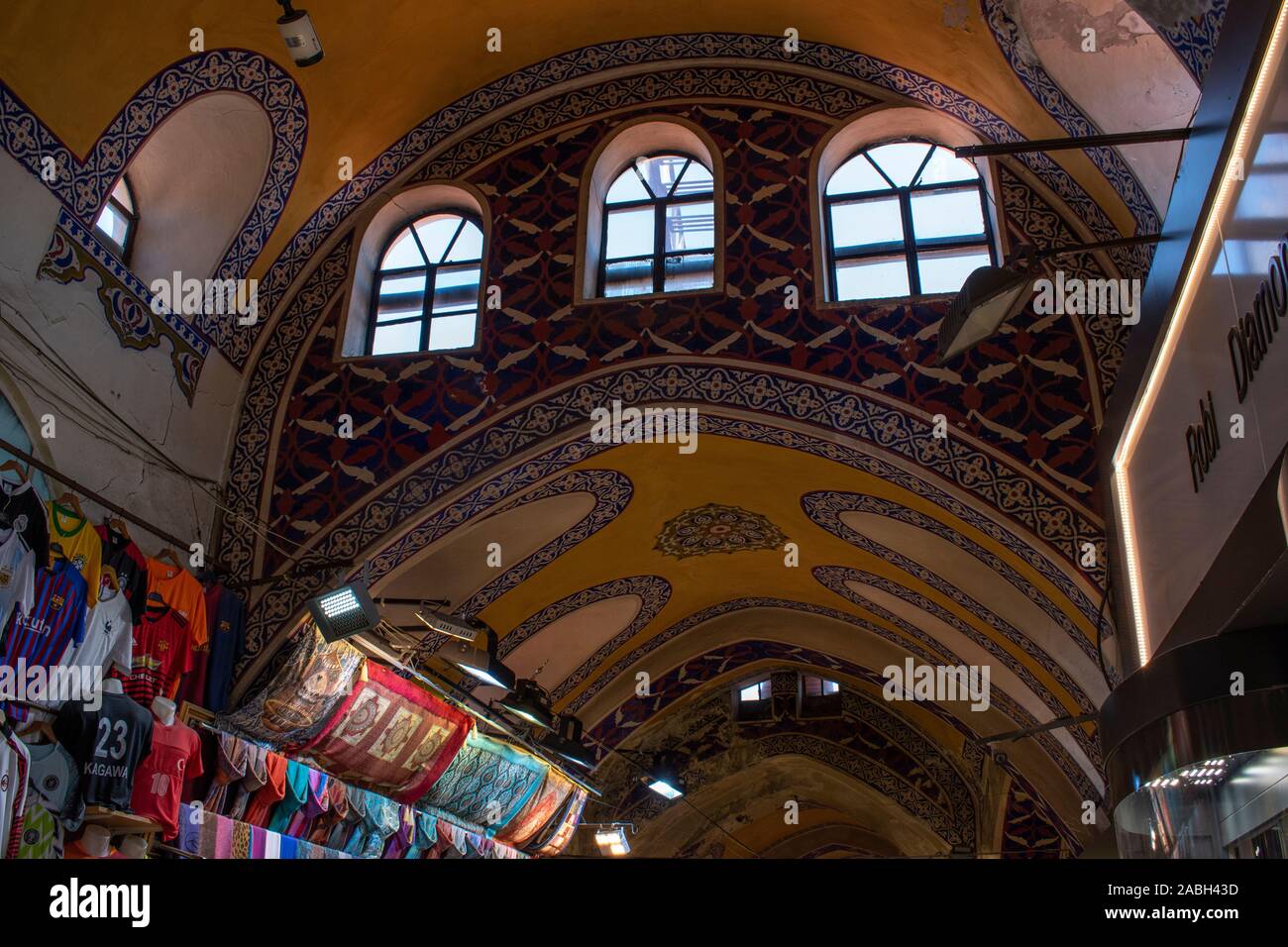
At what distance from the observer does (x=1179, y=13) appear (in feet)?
16.0

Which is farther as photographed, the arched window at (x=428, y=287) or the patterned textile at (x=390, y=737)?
the arched window at (x=428, y=287)

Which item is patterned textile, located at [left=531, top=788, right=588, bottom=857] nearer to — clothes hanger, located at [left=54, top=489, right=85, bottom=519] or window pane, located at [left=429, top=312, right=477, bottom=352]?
window pane, located at [left=429, top=312, right=477, bottom=352]

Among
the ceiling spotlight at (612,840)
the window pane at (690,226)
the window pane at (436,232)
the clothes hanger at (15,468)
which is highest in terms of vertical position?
the window pane at (436,232)

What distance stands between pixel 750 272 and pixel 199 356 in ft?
11.8

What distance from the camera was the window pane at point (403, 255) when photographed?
29.2ft

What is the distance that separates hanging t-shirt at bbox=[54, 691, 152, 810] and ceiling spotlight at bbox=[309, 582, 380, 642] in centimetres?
105

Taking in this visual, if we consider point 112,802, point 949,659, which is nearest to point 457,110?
point 112,802

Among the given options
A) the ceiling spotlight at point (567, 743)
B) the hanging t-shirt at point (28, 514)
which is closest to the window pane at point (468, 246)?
the hanging t-shirt at point (28, 514)

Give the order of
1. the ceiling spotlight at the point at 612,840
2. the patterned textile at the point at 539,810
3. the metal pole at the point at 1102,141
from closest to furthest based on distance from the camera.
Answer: the metal pole at the point at 1102,141 → the patterned textile at the point at 539,810 → the ceiling spotlight at the point at 612,840

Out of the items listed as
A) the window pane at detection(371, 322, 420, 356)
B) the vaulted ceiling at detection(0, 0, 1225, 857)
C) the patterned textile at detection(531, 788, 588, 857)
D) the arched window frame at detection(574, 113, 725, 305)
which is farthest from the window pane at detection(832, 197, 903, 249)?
the patterned textile at detection(531, 788, 588, 857)

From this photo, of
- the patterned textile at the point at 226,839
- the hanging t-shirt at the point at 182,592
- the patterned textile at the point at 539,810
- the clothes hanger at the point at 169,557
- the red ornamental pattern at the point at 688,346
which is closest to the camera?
the patterned textile at the point at 226,839

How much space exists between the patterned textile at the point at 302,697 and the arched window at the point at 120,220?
8.60ft

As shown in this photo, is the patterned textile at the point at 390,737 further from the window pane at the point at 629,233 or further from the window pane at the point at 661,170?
the window pane at the point at 661,170

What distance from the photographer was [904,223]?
8109 millimetres
